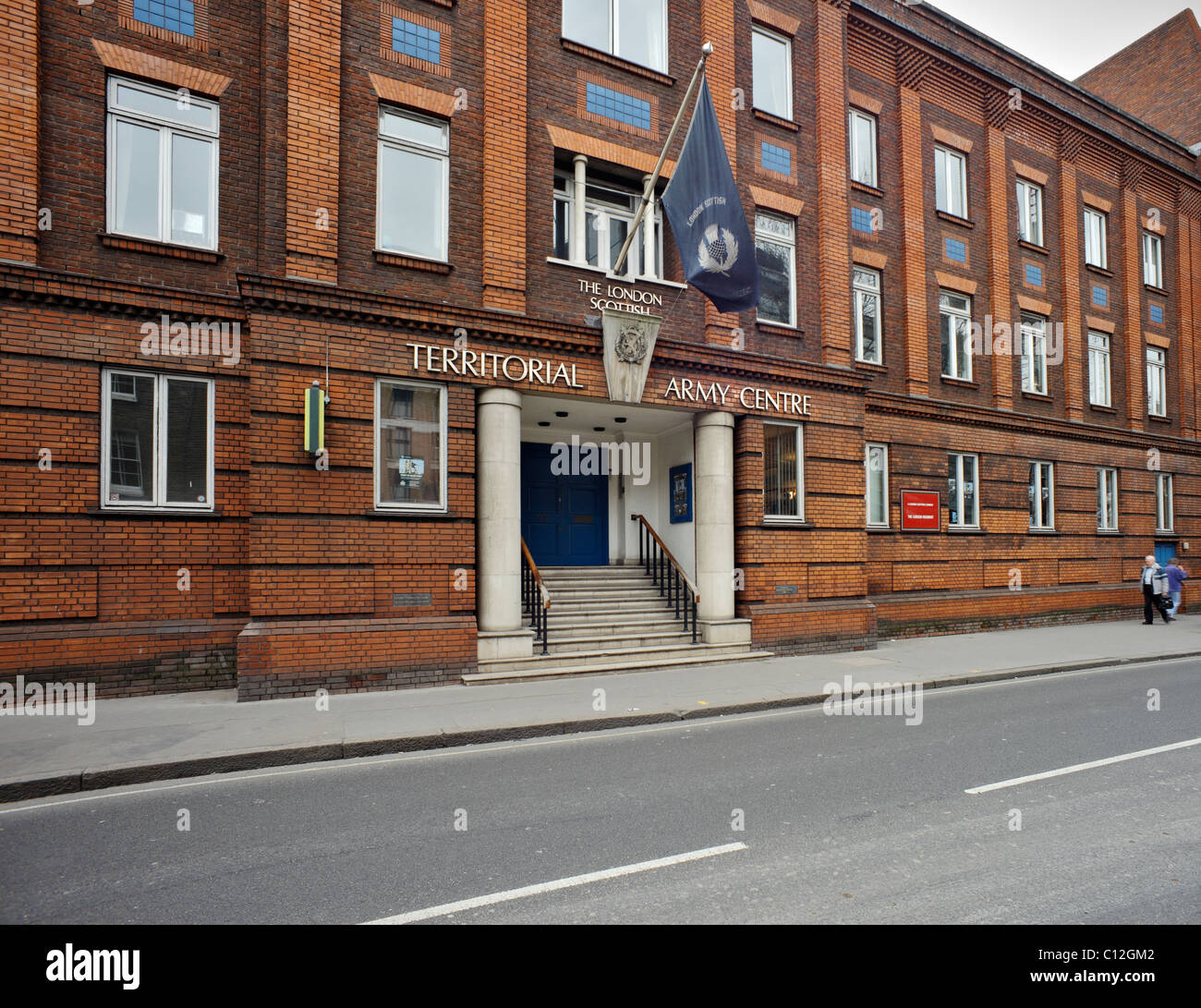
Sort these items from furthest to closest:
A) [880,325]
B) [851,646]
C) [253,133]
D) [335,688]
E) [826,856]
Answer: [880,325], [851,646], [253,133], [335,688], [826,856]

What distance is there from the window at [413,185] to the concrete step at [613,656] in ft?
19.5

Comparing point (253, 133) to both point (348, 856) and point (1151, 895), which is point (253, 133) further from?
point (1151, 895)

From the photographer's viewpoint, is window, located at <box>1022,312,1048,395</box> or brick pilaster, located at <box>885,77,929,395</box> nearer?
brick pilaster, located at <box>885,77,929,395</box>

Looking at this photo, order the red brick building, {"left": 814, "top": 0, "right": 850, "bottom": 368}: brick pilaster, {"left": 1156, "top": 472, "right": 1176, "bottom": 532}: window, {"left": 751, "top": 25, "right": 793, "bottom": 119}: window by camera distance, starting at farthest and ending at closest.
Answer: {"left": 1156, "top": 472, "right": 1176, "bottom": 532}: window → {"left": 814, "top": 0, "right": 850, "bottom": 368}: brick pilaster → {"left": 751, "top": 25, "right": 793, "bottom": 119}: window → the red brick building

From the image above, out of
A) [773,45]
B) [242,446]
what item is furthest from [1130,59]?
[242,446]

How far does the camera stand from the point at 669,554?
1309cm

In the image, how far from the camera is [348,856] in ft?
14.5

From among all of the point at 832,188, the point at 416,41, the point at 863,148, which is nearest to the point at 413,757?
the point at 416,41

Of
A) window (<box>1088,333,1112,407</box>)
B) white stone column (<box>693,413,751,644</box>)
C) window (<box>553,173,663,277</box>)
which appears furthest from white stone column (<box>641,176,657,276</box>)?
window (<box>1088,333,1112,407</box>)

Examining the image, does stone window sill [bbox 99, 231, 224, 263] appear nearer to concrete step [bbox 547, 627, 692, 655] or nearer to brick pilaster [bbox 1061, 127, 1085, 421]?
concrete step [bbox 547, 627, 692, 655]

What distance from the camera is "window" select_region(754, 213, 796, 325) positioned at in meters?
13.3

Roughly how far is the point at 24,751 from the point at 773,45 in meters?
15.8

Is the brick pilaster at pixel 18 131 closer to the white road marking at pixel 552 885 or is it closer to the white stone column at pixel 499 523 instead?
the white stone column at pixel 499 523

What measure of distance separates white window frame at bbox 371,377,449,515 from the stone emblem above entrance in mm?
2672
